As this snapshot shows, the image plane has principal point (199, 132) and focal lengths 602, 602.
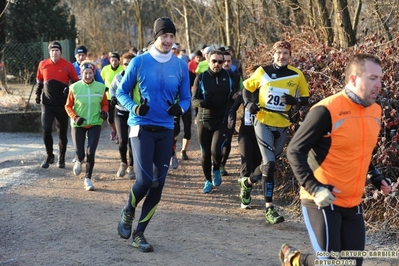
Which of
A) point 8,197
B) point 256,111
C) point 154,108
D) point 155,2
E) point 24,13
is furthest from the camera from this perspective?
point 155,2

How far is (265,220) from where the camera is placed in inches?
294

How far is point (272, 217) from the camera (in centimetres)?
727

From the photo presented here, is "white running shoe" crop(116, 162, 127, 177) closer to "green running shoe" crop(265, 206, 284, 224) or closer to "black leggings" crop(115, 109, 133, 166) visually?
"black leggings" crop(115, 109, 133, 166)

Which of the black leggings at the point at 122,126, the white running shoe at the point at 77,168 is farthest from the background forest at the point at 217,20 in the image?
the white running shoe at the point at 77,168

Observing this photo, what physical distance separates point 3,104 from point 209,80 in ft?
28.1

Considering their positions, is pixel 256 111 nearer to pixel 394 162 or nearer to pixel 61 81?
pixel 394 162

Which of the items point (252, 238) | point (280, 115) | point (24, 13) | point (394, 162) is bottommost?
point (252, 238)

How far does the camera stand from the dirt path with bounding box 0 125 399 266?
6.03 meters

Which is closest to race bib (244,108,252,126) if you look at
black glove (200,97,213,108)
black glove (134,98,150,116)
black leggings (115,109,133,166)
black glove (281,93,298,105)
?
black glove (200,97,213,108)

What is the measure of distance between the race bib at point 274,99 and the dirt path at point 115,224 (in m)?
1.42

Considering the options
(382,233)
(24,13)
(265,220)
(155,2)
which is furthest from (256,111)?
(155,2)

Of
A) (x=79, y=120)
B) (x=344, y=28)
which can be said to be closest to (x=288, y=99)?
(x=79, y=120)

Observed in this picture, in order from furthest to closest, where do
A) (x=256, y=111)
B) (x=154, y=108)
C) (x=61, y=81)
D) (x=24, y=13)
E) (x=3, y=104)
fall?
(x=24, y=13), (x=3, y=104), (x=61, y=81), (x=256, y=111), (x=154, y=108)

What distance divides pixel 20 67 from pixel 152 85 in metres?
16.1
